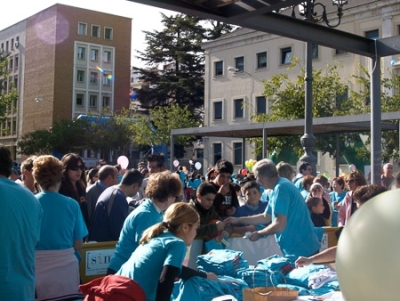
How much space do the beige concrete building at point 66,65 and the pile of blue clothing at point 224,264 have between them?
69.3 m

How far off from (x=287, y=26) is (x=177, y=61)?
55.5 meters

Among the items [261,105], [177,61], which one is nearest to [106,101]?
[177,61]

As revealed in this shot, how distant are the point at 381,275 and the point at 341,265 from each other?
26 cm

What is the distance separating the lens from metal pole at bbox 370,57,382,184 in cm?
825

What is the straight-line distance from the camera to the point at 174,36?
61500mm

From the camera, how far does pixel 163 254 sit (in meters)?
3.92

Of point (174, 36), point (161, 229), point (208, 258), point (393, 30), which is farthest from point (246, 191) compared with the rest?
point (174, 36)

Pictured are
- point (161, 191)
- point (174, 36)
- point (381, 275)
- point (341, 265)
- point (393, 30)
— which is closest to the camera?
point (381, 275)

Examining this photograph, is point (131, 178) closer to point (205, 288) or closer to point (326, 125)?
point (205, 288)

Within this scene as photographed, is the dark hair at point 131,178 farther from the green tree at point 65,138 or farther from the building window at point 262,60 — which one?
the green tree at point 65,138

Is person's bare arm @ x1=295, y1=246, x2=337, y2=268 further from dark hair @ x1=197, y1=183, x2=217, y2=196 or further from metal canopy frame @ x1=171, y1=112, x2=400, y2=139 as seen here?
metal canopy frame @ x1=171, y1=112, x2=400, y2=139

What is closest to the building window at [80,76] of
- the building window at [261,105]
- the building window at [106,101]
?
the building window at [106,101]

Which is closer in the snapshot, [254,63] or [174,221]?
[174,221]

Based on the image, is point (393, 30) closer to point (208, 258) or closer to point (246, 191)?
point (246, 191)
